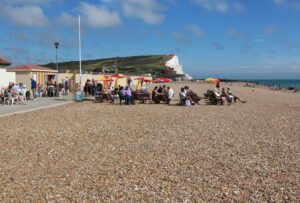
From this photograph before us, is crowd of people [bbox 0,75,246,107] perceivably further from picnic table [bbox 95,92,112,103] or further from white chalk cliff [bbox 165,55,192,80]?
white chalk cliff [bbox 165,55,192,80]

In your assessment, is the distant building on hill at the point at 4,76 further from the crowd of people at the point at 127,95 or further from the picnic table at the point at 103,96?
the picnic table at the point at 103,96

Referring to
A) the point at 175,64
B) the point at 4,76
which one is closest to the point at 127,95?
the point at 4,76

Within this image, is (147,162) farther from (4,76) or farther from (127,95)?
(4,76)

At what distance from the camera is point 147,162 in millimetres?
7059

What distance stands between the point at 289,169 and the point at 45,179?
12.5 feet

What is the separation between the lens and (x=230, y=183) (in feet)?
19.1

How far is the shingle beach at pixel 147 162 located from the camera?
5.36m

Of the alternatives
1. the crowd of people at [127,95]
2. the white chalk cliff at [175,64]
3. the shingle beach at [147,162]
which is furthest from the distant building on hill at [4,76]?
the white chalk cliff at [175,64]

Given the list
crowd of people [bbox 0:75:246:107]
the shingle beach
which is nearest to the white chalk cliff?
crowd of people [bbox 0:75:246:107]

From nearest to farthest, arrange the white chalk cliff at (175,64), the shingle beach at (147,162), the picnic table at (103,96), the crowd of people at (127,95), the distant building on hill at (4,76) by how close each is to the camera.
Result: the shingle beach at (147,162) → the crowd of people at (127,95) → the distant building on hill at (4,76) → the picnic table at (103,96) → the white chalk cliff at (175,64)

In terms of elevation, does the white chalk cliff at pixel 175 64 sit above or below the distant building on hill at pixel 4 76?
above

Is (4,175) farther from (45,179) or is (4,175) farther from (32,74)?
(32,74)

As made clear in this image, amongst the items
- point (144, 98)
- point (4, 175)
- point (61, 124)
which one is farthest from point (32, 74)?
point (4, 175)

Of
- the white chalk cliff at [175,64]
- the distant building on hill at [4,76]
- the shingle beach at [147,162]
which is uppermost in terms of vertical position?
the white chalk cliff at [175,64]
